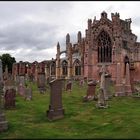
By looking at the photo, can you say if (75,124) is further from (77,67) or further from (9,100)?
(77,67)

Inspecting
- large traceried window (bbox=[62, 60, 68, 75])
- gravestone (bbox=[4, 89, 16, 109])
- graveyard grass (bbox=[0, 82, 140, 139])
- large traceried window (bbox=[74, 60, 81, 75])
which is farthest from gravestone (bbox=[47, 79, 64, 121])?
large traceried window (bbox=[62, 60, 68, 75])

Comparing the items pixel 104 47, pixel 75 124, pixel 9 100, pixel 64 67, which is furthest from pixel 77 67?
pixel 75 124

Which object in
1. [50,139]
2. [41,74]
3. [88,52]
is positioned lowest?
[50,139]

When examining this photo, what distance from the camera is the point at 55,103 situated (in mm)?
15344

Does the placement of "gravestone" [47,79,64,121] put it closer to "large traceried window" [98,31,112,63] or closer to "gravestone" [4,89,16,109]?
"gravestone" [4,89,16,109]

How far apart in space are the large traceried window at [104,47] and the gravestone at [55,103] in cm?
4585

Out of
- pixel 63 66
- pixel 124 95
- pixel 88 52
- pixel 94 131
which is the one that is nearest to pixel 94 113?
pixel 94 131

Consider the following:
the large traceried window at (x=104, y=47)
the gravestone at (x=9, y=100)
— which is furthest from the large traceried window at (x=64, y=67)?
the gravestone at (x=9, y=100)

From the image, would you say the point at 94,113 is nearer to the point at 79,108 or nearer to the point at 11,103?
the point at 79,108

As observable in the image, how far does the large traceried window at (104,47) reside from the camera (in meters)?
61.0

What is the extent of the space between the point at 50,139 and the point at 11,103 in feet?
23.7

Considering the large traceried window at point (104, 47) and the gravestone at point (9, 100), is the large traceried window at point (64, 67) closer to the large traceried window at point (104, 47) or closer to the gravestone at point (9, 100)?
the large traceried window at point (104, 47)

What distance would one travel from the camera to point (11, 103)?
56.5 feet

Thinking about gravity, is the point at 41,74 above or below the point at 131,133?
above
